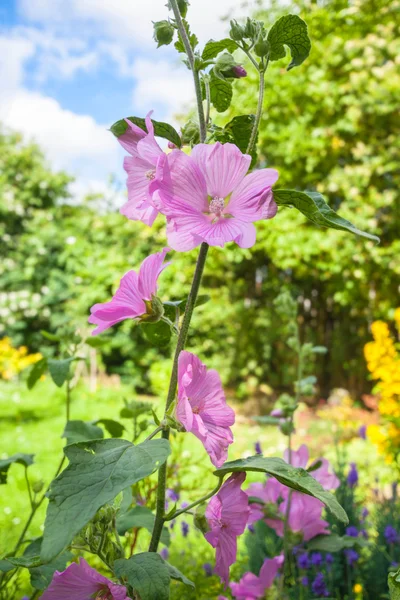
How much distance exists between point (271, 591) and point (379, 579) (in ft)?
1.35

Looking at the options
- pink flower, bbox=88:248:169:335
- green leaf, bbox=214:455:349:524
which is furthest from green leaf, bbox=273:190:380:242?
green leaf, bbox=214:455:349:524

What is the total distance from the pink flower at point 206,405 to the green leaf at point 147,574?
0.12 metres

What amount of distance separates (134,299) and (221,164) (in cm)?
19

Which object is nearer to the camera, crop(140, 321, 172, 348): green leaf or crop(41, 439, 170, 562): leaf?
crop(41, 439, 170, 562): leaf

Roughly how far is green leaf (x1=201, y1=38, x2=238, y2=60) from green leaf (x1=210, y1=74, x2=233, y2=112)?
29mm

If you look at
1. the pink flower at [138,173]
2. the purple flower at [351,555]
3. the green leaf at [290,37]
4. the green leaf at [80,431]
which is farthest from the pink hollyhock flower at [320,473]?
the green leaf at [290,37]

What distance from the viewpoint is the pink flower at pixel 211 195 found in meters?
0.58

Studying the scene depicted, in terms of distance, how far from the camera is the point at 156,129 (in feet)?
2.17

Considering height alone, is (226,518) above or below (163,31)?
below

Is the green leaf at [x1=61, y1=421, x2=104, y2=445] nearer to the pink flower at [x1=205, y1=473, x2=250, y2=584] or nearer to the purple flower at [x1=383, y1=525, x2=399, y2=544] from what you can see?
the pink flower at [x1=205, y1=473, x2=250, y2=584]

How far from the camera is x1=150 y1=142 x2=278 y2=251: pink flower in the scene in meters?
0.58

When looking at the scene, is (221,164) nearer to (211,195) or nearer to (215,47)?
(211,195)

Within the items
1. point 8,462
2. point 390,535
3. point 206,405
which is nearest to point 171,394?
point 206,405

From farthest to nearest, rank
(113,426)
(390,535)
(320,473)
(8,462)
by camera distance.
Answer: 1. (390,535)
2. (320,473)
3. (113,426)
4. (8,462)
